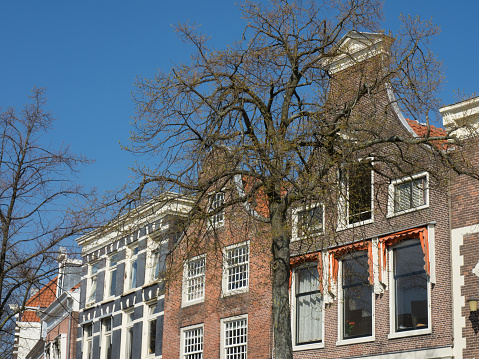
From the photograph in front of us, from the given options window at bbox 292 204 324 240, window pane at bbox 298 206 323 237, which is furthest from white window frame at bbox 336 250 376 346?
window pane at bbox 298 206 323 237

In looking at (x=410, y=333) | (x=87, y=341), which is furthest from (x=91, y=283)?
(x=410, y=333)

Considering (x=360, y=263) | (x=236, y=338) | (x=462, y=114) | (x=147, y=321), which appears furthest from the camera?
(x=147, y=321)

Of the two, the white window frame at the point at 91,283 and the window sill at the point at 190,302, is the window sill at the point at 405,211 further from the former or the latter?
the white window frame at the point at 91,283

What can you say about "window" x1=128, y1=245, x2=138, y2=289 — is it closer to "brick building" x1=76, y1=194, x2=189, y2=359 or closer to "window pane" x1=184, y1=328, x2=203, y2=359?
"brick building" x1=76, y1=194, x2=189, y2=359

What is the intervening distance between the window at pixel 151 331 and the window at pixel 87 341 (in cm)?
712

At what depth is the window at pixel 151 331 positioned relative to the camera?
34.0 meters

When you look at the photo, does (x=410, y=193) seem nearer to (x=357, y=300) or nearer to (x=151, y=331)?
(x=357, y=300)

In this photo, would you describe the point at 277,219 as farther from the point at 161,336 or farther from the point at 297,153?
the point at 161,336

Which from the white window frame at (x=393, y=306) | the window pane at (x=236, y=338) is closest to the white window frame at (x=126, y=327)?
the window pane at (x=236, y=338)

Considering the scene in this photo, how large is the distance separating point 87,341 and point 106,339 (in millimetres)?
2729

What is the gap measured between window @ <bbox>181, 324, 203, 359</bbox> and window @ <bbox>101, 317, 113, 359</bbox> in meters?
8.39

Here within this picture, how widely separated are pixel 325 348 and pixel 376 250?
12.4ft

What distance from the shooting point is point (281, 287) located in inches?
695

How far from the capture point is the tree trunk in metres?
17.2
